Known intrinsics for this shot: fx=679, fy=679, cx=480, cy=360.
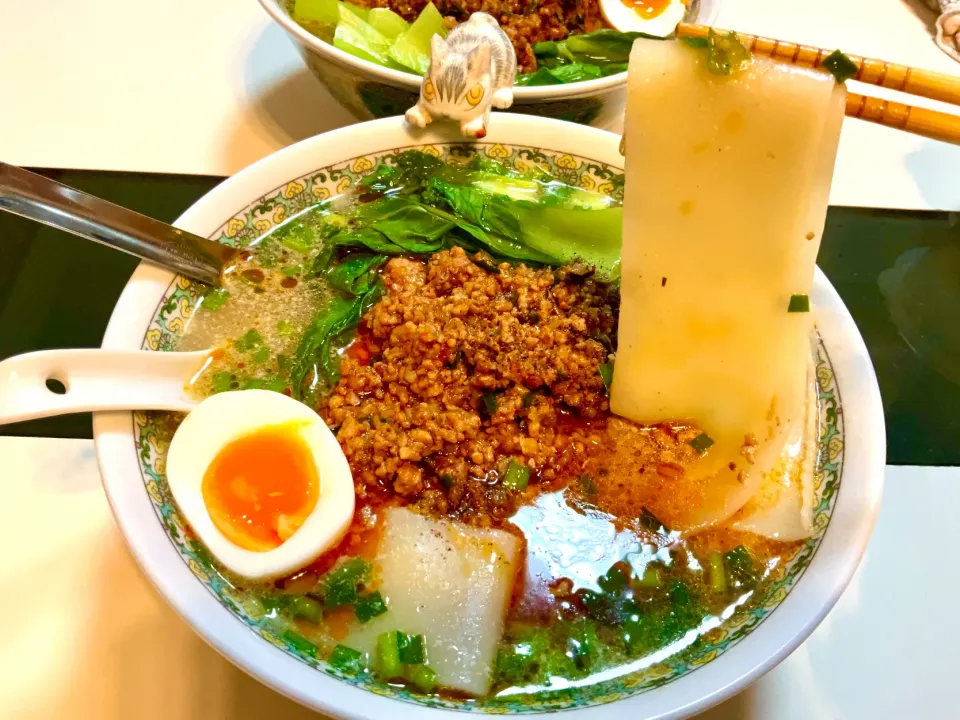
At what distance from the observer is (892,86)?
1.12 metres

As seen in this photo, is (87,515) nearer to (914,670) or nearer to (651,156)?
(651,156)

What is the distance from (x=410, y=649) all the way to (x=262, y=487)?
424 mm

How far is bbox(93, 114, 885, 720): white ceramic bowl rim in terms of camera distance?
1057 millimetres

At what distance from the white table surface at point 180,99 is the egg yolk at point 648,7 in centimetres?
49

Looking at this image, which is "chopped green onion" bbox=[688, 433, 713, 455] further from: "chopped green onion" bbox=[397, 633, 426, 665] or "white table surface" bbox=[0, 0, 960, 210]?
"white table surface" bbox=[0, 0, 960, 210]

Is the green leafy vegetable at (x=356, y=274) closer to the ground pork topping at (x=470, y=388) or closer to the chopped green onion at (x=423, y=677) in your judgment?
the ground pork topping at (x=470, y=388)

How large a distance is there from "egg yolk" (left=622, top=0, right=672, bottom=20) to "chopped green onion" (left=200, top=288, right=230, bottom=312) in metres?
1.69

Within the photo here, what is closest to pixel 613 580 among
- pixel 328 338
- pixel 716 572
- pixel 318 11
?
pixel 716 572

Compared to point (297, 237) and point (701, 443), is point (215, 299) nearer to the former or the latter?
point (297, 237)

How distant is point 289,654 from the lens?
112 cm

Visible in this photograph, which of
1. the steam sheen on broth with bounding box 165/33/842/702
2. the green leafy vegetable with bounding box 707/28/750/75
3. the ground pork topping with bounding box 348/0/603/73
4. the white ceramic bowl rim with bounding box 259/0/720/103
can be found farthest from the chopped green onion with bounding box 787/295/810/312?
the ground pork topping with bounding box 348/0/603/73

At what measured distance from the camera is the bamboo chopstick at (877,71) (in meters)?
1.09

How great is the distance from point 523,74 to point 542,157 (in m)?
0.43

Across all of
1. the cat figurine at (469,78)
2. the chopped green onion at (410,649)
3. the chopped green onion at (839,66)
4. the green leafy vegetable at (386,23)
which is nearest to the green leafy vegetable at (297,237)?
the cat figurine at (469,78)
